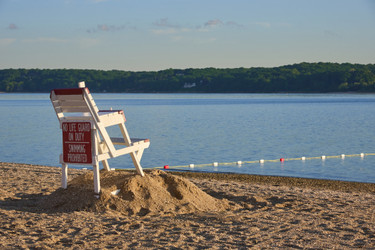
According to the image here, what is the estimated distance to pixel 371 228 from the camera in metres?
6.33

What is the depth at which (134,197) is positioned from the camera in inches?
290

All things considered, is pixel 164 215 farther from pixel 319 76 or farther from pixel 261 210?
pixel 319 76

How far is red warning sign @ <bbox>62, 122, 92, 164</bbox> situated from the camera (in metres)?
7.25

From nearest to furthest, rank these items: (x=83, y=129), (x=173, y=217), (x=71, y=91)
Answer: (x=173, y=217)
(x=71, y=91)
(x=83, y=129)

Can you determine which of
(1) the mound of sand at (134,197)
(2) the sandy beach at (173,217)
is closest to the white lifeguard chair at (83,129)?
(1) the mound of sand at (134,197)

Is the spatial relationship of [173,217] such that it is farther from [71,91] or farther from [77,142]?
[71,91]

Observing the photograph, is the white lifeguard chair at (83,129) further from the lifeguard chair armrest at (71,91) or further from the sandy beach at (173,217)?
the sandy beach at (173,217)

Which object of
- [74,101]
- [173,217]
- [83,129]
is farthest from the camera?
[83,129]

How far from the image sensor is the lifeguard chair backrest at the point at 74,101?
6910 mm

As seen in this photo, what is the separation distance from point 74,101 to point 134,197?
159 cm

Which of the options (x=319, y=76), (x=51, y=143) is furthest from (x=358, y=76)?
(x=51, y=143)

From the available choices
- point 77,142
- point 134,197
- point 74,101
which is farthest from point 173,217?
point 74,101

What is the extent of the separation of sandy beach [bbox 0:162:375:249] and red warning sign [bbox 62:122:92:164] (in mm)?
504

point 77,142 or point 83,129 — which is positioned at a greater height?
point 83,129
